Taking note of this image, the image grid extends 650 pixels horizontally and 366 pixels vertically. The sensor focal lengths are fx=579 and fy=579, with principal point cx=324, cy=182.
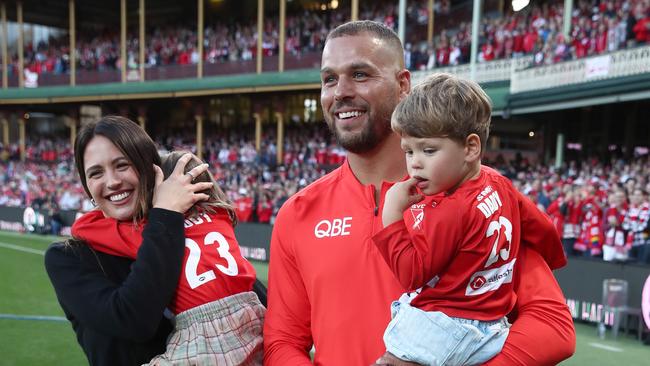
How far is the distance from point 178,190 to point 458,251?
41.5 inches

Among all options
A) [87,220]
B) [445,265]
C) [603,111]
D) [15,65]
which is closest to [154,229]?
[87,220]

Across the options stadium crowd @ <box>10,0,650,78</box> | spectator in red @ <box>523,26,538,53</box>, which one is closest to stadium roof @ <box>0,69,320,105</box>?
stadium crowd @ <box>10,0,650,78</box>

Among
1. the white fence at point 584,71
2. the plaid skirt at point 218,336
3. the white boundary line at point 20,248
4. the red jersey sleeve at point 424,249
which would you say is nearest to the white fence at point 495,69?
the white fence at point 584,71

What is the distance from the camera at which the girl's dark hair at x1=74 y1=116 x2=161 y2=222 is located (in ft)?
7.00

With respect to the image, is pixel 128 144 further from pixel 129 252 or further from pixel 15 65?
pixel 15 65

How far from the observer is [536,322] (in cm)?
186

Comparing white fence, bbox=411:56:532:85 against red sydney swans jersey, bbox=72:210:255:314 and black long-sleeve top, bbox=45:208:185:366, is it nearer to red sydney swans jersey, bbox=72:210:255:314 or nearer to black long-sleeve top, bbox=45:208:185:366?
red sydney swans jersey, bbox=72:210:255:314

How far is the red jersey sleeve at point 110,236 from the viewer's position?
208 centimetres

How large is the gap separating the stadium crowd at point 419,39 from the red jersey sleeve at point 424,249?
14.4 meters

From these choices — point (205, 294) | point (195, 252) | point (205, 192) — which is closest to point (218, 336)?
point (205, 294)

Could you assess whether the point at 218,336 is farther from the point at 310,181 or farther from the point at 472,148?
the point at 310,181

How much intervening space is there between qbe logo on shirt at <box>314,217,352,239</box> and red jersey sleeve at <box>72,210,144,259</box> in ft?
2.14

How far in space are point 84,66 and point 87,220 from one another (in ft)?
104

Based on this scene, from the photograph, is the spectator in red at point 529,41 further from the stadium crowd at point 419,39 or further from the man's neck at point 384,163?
the man's neck at point 384,163
